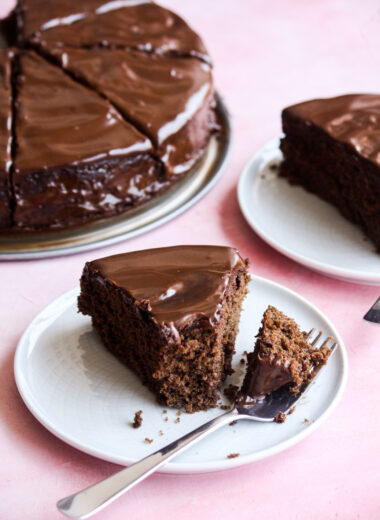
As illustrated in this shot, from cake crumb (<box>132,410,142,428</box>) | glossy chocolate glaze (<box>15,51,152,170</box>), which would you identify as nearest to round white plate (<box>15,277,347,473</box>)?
cake crumb (<box>132,410,142,428</box>)

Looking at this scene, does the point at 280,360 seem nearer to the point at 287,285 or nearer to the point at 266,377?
the point at 266,377

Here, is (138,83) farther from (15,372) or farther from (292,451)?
(292,451)

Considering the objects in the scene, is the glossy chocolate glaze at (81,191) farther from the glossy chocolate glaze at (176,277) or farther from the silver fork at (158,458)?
the silver fork at (158,458)

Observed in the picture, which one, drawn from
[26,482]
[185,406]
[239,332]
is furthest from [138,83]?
[26,482]

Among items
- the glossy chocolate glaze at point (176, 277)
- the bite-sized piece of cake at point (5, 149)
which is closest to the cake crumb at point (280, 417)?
the glossy chocolate glaze at point (176, 277)

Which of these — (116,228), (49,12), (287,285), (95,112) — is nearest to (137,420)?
(287,285)

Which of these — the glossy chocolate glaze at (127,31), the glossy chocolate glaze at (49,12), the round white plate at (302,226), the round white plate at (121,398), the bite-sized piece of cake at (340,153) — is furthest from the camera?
the glossy chocolate glaze at (49,12)

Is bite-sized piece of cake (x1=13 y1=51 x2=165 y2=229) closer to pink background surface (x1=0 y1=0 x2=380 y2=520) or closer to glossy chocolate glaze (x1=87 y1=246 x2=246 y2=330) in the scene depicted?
pink background surface (x1=0 y1=0 x2=380 y2=520)
